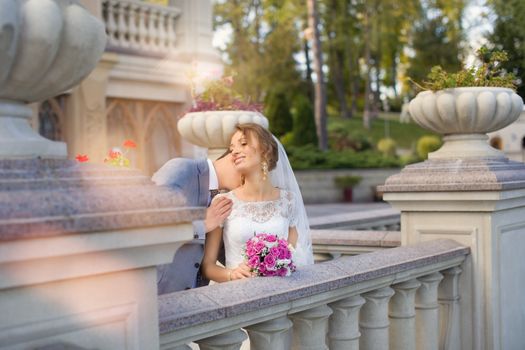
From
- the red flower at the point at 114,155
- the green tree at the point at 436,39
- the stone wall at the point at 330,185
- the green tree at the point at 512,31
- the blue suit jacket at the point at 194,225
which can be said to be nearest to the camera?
the blue suit jacket at the point at 194,225

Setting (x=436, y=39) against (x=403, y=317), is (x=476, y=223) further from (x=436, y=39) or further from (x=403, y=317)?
(x=436, y=39)

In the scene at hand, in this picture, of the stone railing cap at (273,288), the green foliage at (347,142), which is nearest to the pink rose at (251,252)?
the stone railing cap at (273,288)

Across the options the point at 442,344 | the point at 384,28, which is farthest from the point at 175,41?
the point at 384,28

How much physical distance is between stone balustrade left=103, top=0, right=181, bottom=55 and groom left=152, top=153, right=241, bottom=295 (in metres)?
9.60

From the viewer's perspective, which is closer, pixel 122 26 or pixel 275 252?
pixel 275 252

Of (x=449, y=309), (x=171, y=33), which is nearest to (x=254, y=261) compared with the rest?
(x=449, y=309)

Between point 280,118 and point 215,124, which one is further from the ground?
point 280,118

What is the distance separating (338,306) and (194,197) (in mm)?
1227

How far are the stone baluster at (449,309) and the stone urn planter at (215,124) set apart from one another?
239 centimetres

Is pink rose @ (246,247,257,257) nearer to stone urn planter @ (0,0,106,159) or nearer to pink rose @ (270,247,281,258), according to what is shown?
pink rose @ (270,247,281,258)

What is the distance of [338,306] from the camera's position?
10.3 feet

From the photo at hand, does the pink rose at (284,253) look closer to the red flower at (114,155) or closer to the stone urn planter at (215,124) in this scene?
the red flower at (114,155)

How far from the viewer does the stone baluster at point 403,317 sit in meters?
3.68

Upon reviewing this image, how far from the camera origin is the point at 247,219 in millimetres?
4223
